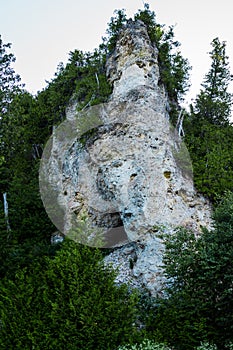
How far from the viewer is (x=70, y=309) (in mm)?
9633

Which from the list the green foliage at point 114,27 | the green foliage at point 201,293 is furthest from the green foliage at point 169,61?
the green foliage at point 201,293

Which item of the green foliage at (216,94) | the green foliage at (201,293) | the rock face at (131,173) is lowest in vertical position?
the green foliage at (201,293)

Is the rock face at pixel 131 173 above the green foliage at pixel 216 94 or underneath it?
underneath

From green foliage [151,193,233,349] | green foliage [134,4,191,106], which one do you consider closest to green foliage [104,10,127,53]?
green foliage [134,4,191,106]

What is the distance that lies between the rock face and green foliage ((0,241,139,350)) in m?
4.59

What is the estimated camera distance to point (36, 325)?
9672 mm

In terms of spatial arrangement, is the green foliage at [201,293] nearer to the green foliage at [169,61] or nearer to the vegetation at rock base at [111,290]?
the vegetation at rock base at [111,290]

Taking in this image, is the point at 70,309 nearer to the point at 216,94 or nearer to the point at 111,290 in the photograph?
the point at 111,290

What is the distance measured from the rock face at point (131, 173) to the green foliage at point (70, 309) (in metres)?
4.59

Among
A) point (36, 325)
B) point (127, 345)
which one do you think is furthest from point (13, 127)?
point (127, 345)

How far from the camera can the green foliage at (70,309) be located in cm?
933

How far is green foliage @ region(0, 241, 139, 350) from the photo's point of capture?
9328 millimetres

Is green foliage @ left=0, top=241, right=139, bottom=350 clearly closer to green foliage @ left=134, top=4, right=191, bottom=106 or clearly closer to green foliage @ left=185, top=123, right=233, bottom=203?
green foliage @ left=185, top=123, right=233, bottom=203

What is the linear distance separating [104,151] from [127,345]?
1098 centimetres
